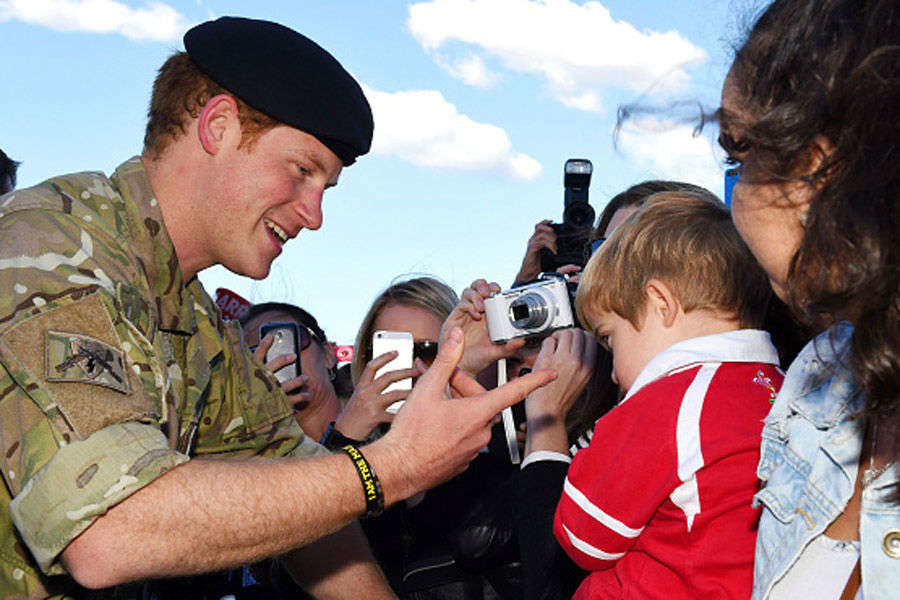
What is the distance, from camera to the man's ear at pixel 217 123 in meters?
2.71

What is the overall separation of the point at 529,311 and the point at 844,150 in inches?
80.6

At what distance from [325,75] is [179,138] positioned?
0.51m

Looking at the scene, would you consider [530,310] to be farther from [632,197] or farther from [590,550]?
[590,550]

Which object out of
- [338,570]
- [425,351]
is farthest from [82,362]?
[425,351]

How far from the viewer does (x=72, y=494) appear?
179cm

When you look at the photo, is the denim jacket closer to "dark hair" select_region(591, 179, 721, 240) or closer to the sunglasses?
"dark hair" select_region(591, 179, 721, 240)

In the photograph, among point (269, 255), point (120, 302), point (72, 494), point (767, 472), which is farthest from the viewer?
point (269, 255)

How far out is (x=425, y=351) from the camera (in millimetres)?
4012

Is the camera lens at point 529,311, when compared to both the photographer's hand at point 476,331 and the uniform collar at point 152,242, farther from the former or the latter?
the uniform collar at point 152,242

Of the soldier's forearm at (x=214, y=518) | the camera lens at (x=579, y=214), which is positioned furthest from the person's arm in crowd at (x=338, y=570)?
the camera lens at (x=579, y=214)

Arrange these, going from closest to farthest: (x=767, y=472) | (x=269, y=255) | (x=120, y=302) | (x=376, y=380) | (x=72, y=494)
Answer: (x=767, y=472), (x=72, y=494), (x=120, y=302), (x=269, y=255), (x=376, y=380)

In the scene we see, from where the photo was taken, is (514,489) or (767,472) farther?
(514,489)

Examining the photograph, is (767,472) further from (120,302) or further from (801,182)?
(120,302)

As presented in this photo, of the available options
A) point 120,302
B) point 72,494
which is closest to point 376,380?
point 120,302
